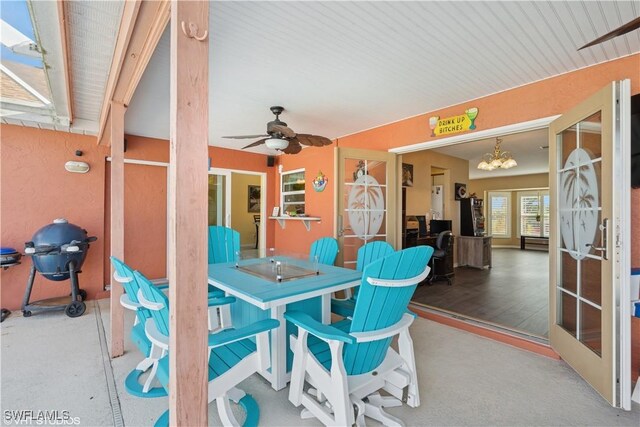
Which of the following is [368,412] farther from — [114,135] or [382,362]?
[114,135]

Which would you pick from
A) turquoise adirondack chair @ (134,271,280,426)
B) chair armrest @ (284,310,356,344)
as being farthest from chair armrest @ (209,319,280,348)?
chair armrest @ (284,310,356,344)

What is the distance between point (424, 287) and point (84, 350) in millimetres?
4388

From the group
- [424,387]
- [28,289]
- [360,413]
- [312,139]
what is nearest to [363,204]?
[312,139]

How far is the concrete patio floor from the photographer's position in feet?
6.11

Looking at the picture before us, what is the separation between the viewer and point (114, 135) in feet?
8.83

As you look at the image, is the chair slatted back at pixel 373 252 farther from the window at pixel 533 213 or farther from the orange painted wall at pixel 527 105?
the window at pixel 533 213

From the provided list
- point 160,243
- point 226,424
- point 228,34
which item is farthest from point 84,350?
point 228,34

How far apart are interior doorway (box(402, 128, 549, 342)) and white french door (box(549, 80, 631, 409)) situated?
589mm

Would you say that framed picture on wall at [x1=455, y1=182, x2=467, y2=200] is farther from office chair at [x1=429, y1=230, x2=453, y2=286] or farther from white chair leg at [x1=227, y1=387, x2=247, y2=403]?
white chair leg at [x1=227, y1=387, x2=247, y2=403]

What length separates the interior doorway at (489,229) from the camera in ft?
12.8

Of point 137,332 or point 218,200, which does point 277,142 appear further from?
point 218,200

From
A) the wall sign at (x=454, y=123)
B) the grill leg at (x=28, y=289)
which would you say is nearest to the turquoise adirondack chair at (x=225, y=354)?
the wall sign at (x=454, y=123)

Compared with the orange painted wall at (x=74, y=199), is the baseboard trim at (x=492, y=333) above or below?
below

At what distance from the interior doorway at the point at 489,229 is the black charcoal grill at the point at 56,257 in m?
4.30
